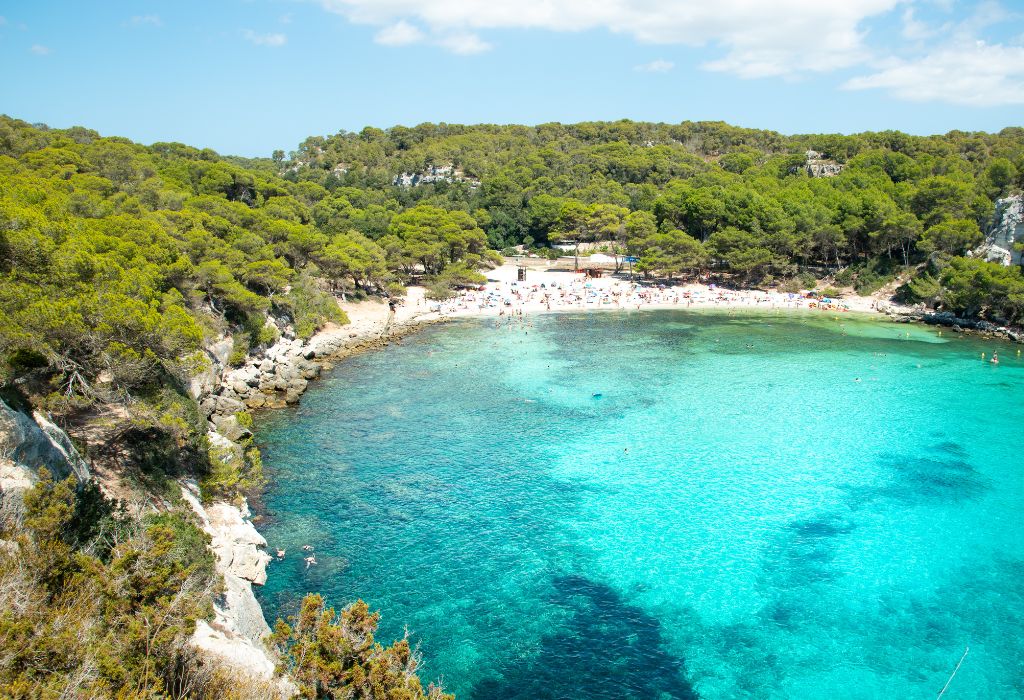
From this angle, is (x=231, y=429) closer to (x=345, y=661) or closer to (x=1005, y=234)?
(x=345, y=661)

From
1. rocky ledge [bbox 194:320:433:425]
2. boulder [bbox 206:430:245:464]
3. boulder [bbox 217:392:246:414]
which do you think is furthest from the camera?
boulder [bbox 217:392:246:414]

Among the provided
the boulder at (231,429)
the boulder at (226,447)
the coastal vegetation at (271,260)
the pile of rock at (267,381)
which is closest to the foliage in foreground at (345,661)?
the coastal vegetation at (271,260)

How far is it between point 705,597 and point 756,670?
2700 mm

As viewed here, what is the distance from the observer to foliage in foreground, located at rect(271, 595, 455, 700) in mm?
9711

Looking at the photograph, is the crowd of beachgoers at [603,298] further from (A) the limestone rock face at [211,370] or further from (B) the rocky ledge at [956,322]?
(A) the limestone rock face at [211,370]

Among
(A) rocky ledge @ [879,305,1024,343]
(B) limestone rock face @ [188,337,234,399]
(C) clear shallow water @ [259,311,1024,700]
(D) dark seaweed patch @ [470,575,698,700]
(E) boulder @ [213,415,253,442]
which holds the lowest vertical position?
(D) dark seaweed patch @ [470,575,698,700]

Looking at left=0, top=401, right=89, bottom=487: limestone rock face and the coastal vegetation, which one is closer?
the coastal vegetation

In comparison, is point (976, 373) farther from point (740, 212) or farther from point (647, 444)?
point (740, 212)

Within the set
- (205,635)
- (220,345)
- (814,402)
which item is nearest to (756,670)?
(205,635)

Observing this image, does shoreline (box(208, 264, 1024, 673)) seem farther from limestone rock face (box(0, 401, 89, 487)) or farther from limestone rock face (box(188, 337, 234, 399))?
limestone rock face (box(0, 401, 89, 487))

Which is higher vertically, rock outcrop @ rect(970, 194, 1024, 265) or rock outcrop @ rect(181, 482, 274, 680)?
rock outcrop @ rect(970, 194, 1024, 265)

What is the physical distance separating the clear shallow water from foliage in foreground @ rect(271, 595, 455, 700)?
4.77 metres

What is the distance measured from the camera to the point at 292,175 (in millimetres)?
94375

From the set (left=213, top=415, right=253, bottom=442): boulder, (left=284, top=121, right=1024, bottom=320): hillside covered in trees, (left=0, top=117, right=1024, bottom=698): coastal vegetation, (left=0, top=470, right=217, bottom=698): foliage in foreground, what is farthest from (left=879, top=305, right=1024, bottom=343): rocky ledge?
(left=0, top=470, right=217, bottom=698): foliage in foreground
